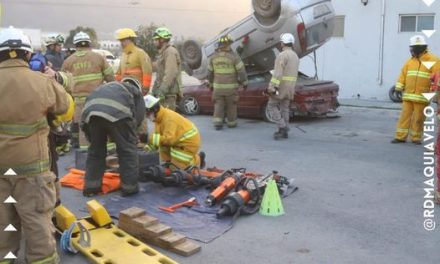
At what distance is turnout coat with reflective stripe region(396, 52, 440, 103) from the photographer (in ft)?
26.5

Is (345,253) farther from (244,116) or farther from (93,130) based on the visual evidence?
(244,116)

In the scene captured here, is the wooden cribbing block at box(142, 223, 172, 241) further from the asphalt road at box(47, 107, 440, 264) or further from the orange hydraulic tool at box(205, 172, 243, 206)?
the orange hydraulic tool at box(205, 172, 243, 206)

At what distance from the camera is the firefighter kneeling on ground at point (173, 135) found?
241 inches

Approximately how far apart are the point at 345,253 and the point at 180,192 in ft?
7.19

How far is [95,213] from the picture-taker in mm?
4387

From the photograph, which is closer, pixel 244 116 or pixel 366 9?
pixel 244 116

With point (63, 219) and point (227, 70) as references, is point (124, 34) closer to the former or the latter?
point (227, 70)

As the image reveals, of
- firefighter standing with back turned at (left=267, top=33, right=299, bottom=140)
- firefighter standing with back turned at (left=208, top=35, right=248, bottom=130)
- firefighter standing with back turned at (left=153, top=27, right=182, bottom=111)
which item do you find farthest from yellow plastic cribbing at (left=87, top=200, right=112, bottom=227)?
firefighter standing with back turned at (left=208, top=35, right=248, bottom=130)

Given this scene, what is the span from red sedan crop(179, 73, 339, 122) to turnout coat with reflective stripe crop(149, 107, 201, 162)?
454 cm

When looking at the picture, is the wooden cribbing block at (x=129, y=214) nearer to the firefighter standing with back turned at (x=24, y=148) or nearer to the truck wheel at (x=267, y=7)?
the firefighter standing with back turned at (x=24, y=148)

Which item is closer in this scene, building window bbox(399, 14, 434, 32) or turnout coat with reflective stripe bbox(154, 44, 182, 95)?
turnout coat with reflective stripe bbox(154, 44, 182, 95)

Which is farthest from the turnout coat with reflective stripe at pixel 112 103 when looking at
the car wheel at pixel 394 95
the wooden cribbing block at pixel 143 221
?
the car wheel at pixel 394 95

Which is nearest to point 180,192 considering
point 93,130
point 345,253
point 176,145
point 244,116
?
point 176,145

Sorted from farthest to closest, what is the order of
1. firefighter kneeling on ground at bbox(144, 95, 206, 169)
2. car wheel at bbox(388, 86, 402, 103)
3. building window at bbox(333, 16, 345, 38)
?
building window at bbox(333, 16, 345, 38) → car wheel at bbox(388, 86, 402, 103) → firefighter kneeling on ground at bbox(144, 95, 206, 169)
